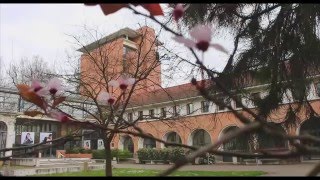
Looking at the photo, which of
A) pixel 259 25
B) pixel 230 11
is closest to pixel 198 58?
pixel 230 11

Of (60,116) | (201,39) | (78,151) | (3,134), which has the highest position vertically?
(3,134)

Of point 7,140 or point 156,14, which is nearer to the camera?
point 156,14

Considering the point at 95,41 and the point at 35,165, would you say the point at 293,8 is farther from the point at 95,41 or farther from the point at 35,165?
the point at 35,165

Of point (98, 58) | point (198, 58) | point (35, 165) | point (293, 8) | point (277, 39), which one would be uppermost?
point (98, 58)

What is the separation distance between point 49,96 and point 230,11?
2855 mm

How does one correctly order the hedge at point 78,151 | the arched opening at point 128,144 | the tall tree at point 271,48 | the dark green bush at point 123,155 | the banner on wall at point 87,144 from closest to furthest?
1. the tall tree at point 271,48
2. the dark green bush at point 123,155
3. the hedge at point 78,151
4. the banner on wall at point 87,144
5. the arched opening at point 128,144

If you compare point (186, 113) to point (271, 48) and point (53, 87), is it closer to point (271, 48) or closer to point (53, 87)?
point (271, 48)

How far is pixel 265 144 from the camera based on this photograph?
3.93 m

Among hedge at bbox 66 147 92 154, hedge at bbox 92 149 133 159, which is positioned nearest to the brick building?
hedge at bbox 92 149 133 159

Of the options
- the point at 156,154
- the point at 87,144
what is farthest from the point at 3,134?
the point at 156,154

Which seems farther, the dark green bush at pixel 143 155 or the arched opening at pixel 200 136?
the arched opening at pixel 200 136

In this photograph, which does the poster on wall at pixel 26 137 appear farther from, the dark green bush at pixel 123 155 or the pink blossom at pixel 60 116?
the pink blossom at pixel 60 116

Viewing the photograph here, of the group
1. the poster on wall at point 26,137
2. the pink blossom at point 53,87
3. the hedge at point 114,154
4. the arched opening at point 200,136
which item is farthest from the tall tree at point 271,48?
the hedge at point 114,154

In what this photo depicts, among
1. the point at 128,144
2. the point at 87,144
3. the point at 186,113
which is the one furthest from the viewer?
the point at 128,144
